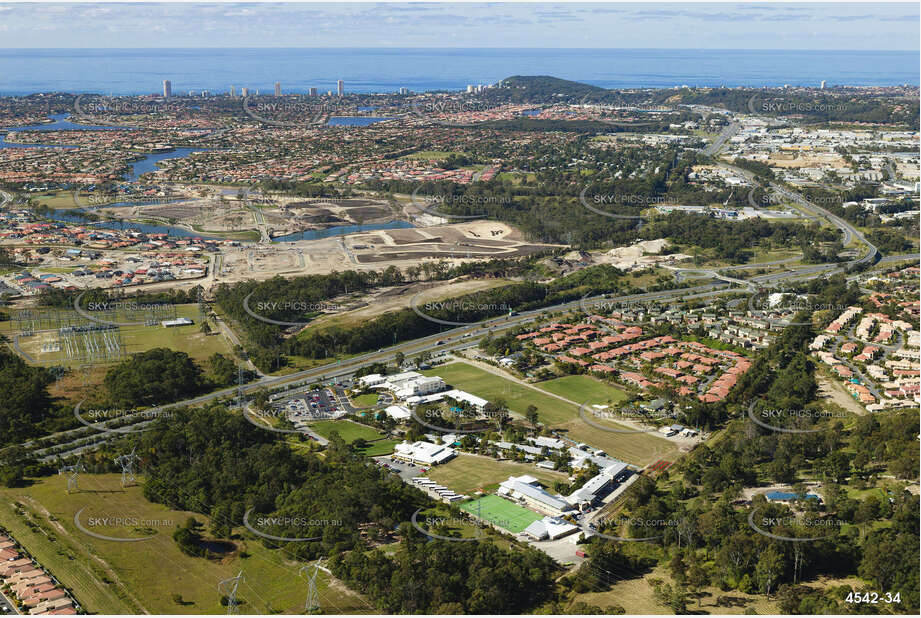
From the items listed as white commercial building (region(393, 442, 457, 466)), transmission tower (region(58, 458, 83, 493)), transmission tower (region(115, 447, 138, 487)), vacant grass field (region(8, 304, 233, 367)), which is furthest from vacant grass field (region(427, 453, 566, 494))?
vacant grass field (region(8, 304, 233, 367))

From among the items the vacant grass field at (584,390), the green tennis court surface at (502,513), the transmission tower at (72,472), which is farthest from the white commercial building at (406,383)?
the transmission tower at (72,472)

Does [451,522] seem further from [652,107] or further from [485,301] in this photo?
[652,107]

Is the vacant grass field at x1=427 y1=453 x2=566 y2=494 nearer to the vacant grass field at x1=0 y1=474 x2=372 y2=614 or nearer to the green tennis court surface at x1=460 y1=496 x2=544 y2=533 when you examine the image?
the green tennis court surface at x1=460 y1=496 x2=544 y2=533

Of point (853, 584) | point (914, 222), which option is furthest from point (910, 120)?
point (853, 584)

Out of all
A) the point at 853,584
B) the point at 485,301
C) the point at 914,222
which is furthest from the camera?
the point at 914,222

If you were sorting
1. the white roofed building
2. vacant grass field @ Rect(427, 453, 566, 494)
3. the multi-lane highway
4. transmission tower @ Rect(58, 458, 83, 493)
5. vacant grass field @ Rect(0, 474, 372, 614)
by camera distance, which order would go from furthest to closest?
the multi-lane highway
vacant grass field @ Rect(427, 453, 566, 494)
transmission tower @ Rect(58, 458, 83, 493)
the white roofed building
vacant grass field @ Rect(0, 474, 372, 614)

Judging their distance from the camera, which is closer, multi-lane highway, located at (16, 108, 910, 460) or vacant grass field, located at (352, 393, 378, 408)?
vacant grass field, located at (352, 393, 378, 408)
